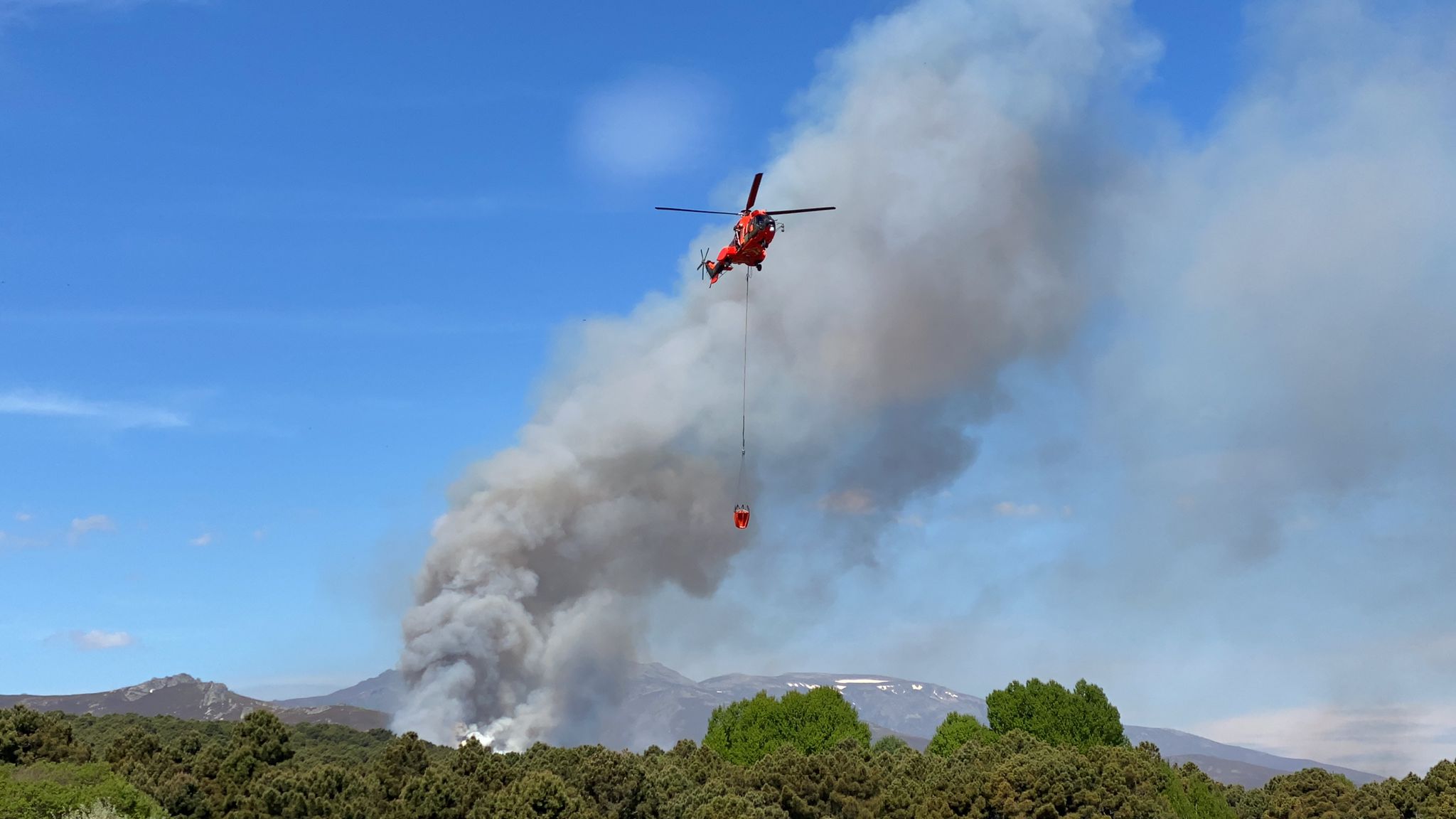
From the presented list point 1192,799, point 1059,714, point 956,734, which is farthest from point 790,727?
point 1192,799

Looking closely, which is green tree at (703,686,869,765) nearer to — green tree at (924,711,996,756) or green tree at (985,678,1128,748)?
green tree at (924,711,996,756)

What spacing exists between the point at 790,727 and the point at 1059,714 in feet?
110

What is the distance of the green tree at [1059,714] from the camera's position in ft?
461

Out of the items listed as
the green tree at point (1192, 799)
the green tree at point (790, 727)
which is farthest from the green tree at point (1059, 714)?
the green tree at point (1192, 799)

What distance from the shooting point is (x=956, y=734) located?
5625 inches

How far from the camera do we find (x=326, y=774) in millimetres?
75312

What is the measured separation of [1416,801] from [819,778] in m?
48.1

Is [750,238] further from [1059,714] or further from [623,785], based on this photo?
[1059,714]

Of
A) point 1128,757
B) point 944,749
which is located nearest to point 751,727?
point 944,749

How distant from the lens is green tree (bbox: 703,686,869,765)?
151250mm

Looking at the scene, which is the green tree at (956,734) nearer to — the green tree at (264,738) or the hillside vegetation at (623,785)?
the hillside vegetation at (623,785)

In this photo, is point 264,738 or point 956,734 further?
point 956,734

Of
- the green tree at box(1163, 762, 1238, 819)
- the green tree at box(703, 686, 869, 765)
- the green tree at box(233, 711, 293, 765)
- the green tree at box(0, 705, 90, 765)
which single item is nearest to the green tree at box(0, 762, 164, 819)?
the green tree at box(0, 705, 90, 765)

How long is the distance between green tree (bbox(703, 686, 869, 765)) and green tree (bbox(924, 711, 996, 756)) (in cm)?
960
